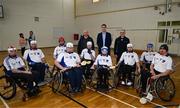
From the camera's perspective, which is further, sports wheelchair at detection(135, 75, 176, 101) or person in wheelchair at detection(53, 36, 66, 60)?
person in wheelchair at detection(53, 36, 66, 60)

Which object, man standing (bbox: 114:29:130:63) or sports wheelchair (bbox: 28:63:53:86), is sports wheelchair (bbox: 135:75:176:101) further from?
sports wheelchair (bbox: 28:63:53:86)

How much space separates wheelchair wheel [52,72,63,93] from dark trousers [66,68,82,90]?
0.62 ft

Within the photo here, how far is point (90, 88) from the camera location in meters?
3.49

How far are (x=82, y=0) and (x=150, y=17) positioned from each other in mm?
5886

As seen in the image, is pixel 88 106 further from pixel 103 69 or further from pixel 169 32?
pixel 169 32

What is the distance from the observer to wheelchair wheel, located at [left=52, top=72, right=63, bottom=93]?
9.99 feet

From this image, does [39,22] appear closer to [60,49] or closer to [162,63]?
[60,49]

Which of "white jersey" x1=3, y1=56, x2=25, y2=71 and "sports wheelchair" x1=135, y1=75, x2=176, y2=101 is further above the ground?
"white jersey" x1=3, y1=56, x2=25, y2=71

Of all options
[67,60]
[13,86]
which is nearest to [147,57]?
[67,60]

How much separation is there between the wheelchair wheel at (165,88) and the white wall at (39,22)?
9.60 metres

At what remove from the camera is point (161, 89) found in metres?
2.85

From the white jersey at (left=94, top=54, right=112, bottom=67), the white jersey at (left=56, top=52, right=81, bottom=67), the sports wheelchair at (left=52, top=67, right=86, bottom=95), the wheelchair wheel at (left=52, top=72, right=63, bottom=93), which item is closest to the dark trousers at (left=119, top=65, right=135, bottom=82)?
the white jersey at (left=94, top=54, right=112, bottom=67)

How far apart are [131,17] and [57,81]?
7.63m

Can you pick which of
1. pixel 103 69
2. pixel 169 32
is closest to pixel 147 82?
pixel 103 69
